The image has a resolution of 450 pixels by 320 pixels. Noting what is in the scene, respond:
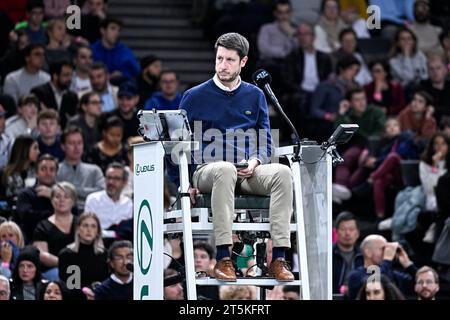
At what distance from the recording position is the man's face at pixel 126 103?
16127 mm

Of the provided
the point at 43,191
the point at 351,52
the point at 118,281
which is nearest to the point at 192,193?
the point at 118,281

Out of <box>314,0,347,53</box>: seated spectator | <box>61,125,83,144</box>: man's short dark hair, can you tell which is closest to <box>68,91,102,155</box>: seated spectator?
<box>61,125,83,144</box>: man's short dark hair

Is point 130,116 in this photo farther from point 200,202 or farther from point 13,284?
point 200,202

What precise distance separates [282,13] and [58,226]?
5.89 m

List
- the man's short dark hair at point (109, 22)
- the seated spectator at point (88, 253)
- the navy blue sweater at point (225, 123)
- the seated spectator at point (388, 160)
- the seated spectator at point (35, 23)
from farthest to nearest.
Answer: the man's short dark hair at point (109, 22) → the seated spectator at point (35, 23) → the seated spectator at point (388, 160) → the seated spectator at point (88, 253) → the navy blue sweater at point (225, 123)

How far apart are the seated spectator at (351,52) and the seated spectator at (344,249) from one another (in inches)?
183

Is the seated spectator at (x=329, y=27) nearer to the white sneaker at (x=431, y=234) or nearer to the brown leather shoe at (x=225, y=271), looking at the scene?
the white sneaker at (x=431, y=234)

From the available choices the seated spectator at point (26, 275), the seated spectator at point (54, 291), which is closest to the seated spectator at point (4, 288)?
the seated spectator at point (54, 291)

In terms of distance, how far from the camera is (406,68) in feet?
61.6

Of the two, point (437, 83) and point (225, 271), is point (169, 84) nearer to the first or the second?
point (437, 83)

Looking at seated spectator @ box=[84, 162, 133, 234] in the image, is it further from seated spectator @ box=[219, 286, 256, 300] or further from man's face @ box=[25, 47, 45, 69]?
man's face @ box=[25, 47, 45, 69]

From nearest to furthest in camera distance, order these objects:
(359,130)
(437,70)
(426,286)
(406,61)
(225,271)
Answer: (225,271) < (426,286) < (359,130) < (437,70) < (406,61)

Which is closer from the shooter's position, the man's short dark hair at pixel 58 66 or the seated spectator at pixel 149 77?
the man's short dark hair at pixel 58 66

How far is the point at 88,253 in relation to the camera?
13.3m
